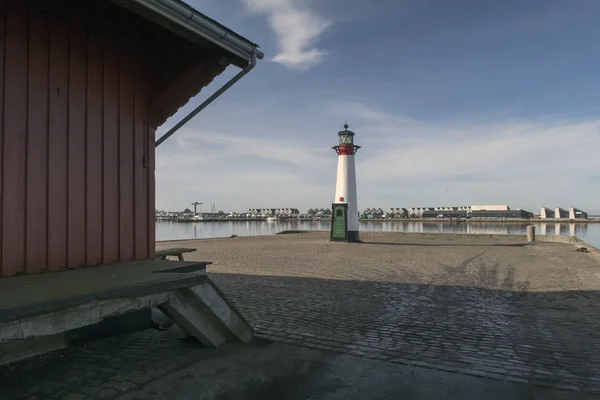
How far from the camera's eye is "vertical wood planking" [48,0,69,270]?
4887 millimetres

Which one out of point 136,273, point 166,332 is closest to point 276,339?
point 166,332

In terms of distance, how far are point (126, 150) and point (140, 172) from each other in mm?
386

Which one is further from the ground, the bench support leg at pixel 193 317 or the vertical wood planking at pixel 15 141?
the vertical wood planking at pixel 15 141

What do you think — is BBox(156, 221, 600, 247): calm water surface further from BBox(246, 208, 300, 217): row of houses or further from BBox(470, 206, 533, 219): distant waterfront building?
BBox(246, 208, 300, 217): row of houses

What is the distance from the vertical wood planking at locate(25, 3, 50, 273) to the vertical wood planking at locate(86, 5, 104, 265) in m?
0.53

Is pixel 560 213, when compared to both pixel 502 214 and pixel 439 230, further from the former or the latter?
pixel 439 230

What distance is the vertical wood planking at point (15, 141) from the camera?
448 cm

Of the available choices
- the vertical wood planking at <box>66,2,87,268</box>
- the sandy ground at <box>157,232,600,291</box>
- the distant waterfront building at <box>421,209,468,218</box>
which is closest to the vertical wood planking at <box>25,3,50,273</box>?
the vertical wood planking at <box>66,2,87,268</box>

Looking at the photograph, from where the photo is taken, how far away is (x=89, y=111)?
5.32 meters

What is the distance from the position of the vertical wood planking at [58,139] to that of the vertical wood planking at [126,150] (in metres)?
0.80

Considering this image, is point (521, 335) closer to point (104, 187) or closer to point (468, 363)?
point (468, 363)

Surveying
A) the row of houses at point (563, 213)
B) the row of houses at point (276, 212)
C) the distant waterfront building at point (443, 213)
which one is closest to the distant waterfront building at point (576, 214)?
the row of houses at point (563, 213)

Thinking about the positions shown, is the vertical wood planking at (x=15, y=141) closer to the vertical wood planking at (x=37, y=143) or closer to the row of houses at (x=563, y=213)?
the vertical wood planking at (x=37, y=143)

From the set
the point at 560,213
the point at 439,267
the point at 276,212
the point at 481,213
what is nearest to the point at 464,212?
the point at 481,213
